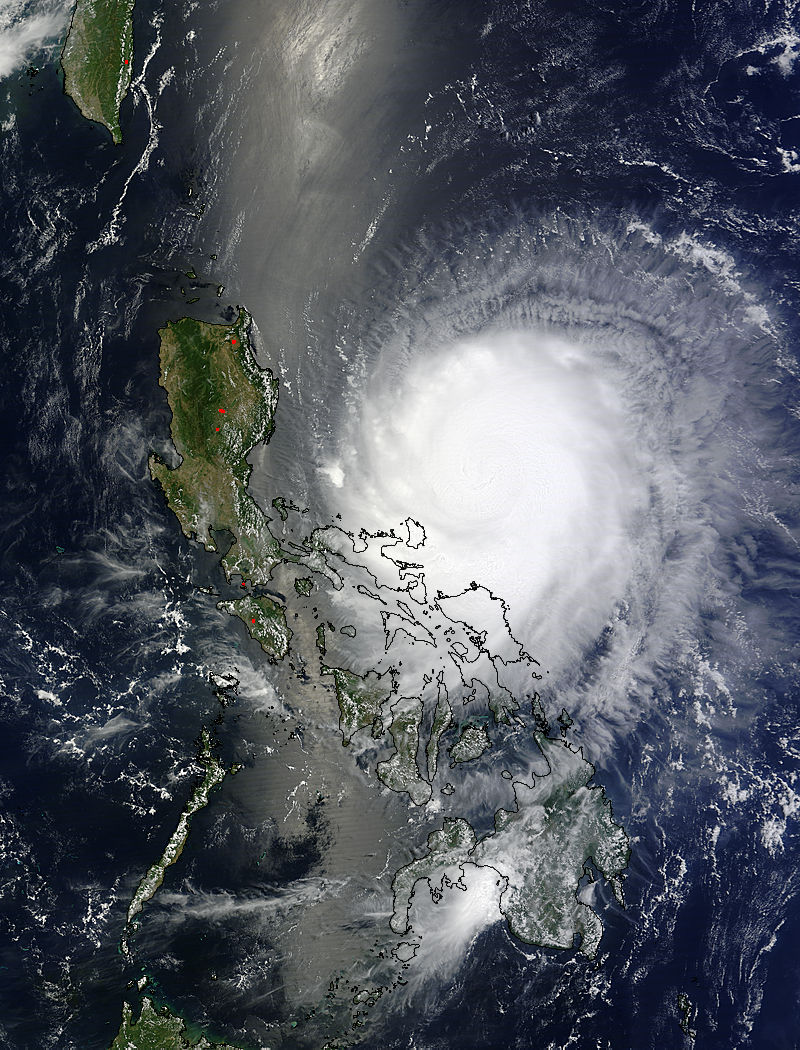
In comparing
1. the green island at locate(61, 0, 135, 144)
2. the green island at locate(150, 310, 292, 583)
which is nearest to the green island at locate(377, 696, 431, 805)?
the green island at locate(150, 310, 292, 583)

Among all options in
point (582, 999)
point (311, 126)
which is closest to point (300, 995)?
point (582, 999)

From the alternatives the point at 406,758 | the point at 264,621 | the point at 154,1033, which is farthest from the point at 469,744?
the point at 154,1033

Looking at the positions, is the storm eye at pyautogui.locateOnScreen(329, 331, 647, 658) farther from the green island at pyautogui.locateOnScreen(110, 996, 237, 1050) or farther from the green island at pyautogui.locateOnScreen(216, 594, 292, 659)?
the green island at pyautogui.locateOnScreen(110, 996, 237, 1050)

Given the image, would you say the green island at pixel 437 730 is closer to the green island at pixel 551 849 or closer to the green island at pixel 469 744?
the green island at pixel 469 744

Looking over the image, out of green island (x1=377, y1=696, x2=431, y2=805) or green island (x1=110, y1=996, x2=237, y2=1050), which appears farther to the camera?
green island (x1=377, y1=696, x2=431, y2=805)

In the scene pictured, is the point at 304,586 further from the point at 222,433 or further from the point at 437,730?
the point at 437,730

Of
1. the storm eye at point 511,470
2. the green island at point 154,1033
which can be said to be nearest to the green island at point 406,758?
the storm eye at point 511,470

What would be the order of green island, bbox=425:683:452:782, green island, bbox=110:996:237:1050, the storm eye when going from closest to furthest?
green island, bbox=110:996:237:1050 < the storm eye < green island, bbox=425:683:452:782
